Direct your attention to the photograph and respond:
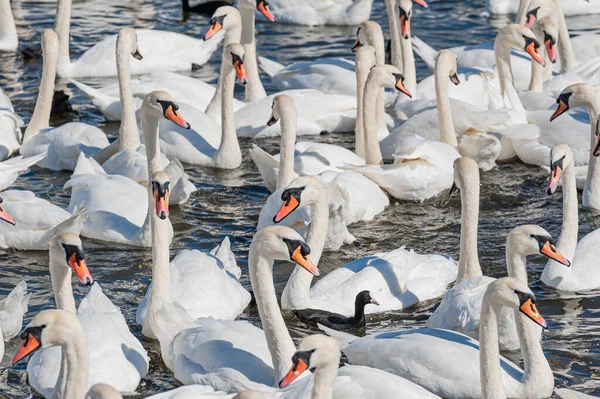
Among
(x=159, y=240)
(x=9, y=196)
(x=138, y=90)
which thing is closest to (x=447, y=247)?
(x=159, y=240)

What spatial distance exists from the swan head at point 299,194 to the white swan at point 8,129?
506 cm

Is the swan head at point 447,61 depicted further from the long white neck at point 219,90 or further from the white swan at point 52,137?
the white swan at point 52,137

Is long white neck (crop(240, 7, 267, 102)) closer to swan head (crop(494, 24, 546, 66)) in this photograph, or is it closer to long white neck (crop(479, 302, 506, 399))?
swan head (crop(494, 24, 546, 66))

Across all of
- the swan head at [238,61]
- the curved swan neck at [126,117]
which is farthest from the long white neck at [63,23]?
the swan head at [238,61]

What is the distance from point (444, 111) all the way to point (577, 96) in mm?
1630

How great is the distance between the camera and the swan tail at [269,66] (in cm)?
1631

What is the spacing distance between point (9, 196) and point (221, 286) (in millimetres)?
2622

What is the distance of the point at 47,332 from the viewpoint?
23.1 ft

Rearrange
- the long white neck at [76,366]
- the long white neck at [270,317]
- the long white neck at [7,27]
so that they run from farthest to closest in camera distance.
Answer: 1. the long white neck at [7,27]
2. the long white neck at [270,317]
3. the long white neck at [76,366]

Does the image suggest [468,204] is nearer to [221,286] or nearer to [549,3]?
[221,286]

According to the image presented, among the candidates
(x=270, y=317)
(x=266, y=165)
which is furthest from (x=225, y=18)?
(x=270, y=317)

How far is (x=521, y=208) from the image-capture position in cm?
1202

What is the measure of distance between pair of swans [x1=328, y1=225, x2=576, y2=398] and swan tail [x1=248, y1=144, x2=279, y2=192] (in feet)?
12.3

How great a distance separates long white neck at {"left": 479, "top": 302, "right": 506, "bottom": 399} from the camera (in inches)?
297
